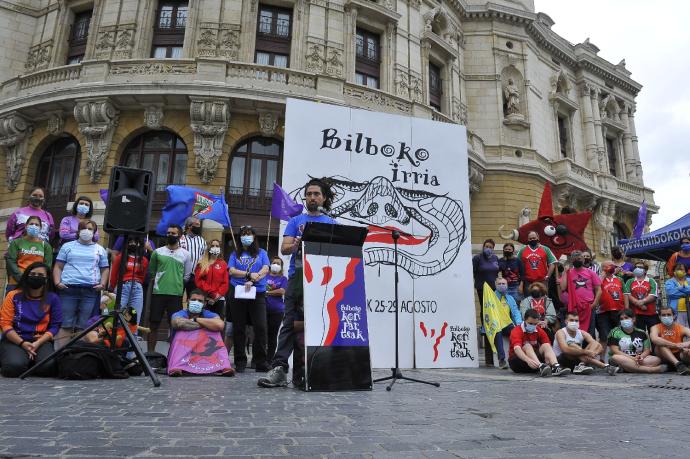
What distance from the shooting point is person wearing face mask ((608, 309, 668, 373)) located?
7.90 m

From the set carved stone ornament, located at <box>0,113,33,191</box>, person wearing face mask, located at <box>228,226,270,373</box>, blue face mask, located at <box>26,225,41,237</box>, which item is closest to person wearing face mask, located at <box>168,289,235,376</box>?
person wearing face mask, located at <box>228,226,270,373</box>

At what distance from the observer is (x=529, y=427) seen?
10.0 feet

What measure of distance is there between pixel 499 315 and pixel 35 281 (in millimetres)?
7581

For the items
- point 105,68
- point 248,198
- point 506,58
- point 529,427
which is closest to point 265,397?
point 529,427

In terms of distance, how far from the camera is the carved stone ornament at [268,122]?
15.8 metres

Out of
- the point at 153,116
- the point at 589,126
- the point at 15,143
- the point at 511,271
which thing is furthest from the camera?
the point at 589,126

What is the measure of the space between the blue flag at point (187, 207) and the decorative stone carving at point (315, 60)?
26.1ft

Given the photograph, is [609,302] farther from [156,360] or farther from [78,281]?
[78,281]

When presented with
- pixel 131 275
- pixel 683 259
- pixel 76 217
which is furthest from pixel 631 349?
pixel 76 217

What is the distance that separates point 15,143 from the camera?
16938 millimetres

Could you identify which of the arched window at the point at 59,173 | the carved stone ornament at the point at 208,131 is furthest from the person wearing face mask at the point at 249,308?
the arched window at the point at 59,173

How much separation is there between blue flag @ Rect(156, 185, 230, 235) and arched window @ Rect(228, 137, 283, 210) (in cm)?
418

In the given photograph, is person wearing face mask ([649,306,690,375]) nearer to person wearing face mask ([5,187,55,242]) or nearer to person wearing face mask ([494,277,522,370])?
person wearing face mask ([494,277,522,370])

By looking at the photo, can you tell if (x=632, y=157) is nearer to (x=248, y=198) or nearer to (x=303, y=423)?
(x=248, y=198)
